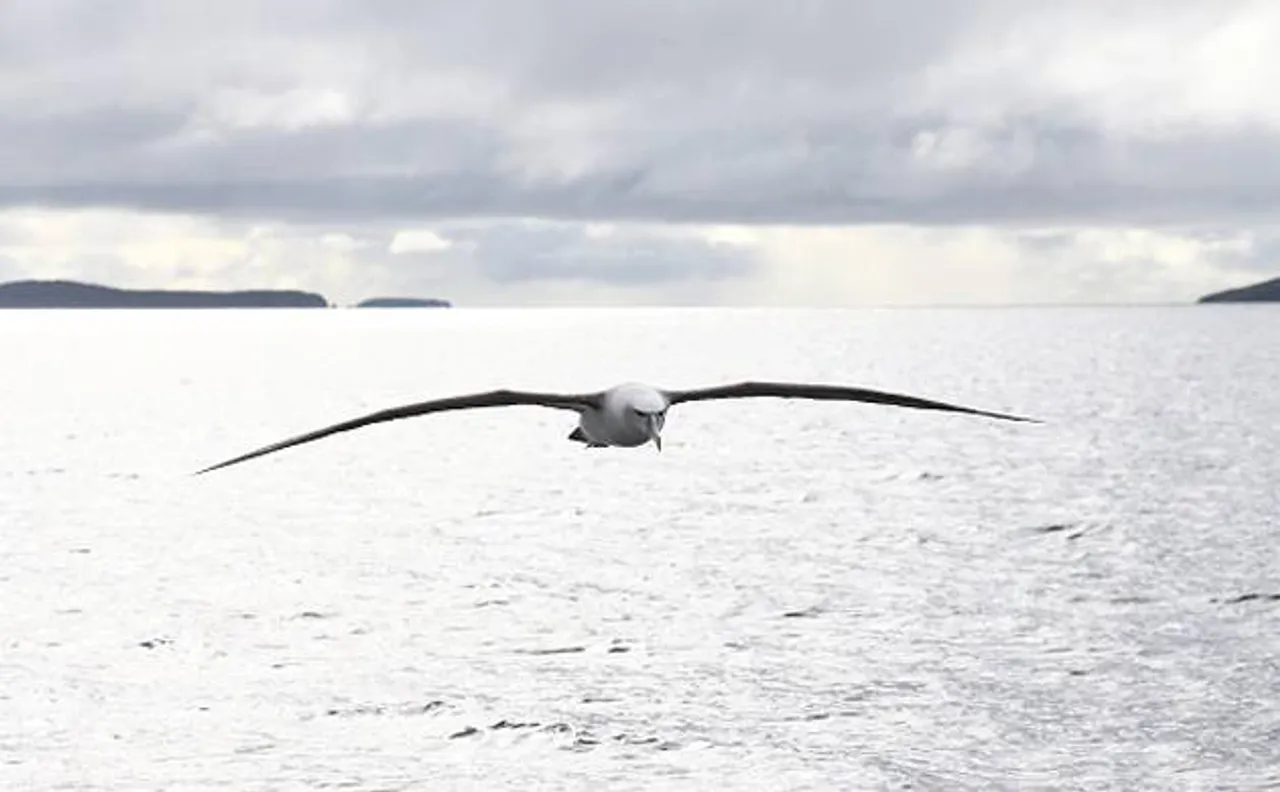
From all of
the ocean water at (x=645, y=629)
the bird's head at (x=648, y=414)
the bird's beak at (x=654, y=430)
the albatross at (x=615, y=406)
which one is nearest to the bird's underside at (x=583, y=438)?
the albatross at (x=615, y=406)

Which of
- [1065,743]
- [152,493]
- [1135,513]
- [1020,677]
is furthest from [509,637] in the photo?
[152,493]

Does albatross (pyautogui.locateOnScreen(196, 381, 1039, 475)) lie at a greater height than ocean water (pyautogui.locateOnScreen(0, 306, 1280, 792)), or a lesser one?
greater

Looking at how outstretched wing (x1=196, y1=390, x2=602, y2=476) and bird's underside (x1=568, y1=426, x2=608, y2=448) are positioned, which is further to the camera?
bird's underside (x1=568, y1=426, x2=608, y2=448)

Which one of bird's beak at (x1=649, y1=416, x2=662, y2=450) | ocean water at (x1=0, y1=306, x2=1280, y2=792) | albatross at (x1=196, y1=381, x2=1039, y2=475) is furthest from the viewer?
ocean water at (x1=0, y1=306, x2=1280, y2=792)

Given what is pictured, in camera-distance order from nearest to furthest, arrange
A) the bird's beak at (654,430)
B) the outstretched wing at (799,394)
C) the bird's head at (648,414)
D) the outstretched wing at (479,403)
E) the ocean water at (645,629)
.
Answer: the bird's beak at (654,430)
the bird's head at (648,414)
the outstretched wing at (479,403)
the outstretched wing at (799,394)
the ocean water at (645,629)

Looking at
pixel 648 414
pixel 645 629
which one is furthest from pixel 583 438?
pixel 645 629

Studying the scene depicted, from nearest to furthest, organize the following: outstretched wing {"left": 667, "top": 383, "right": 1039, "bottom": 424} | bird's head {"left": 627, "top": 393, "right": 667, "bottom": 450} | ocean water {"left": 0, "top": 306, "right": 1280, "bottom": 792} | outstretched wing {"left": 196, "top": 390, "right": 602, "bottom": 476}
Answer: bird's head {"left": 627, "top": 393, "right": 667, "bottom": 450}
outstretched wing {"left": 196, "top": 390, "right": 602, "bottom": 476}
outstretched wing {"left": 667, "top": 383, "right": 1039, "bottom": 424}
ocean water {"left": 0, "top": 306, "right": 1280, "bottom": 792}

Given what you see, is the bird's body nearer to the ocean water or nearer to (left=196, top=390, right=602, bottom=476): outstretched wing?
(left=196, top=390, right=602, bottom=476): outstretched wing

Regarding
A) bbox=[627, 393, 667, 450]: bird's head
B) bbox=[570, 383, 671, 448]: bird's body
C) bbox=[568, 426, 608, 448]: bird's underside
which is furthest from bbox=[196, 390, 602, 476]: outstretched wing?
bbox=[627, 393, 667, 450]: bird's head

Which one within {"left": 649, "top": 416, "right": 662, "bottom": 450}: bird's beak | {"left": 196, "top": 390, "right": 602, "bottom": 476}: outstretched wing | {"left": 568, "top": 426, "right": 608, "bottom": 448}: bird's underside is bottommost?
{"left": 568, "top": 426, "right": 608, "bottom": 448}: bird's underside

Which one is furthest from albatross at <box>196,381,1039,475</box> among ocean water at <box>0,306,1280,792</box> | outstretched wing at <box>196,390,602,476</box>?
ocean water at <box>0,306,1280,792</box>

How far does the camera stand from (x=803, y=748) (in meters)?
52.2

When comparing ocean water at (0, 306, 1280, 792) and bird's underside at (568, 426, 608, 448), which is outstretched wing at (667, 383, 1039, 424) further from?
ocean water at (0, 306, 1280, 792)

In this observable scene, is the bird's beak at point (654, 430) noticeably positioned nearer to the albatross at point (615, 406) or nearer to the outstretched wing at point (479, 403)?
the albatross at point (615, 406)
